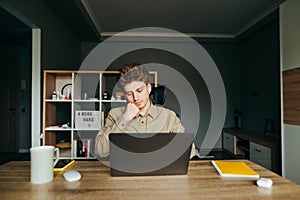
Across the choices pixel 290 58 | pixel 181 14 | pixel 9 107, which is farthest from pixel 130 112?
pixel 9 107

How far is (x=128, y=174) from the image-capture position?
100 centimetres

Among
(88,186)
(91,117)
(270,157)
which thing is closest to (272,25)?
(270,157)

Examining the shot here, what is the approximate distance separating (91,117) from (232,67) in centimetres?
373

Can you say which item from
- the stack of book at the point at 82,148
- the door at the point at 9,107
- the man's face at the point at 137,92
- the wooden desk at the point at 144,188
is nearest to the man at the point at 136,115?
the man's face at the point at 137,92

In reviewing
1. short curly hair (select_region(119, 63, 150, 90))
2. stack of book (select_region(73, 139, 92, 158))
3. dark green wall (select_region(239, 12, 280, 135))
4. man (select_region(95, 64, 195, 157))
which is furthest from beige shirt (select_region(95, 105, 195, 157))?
dark green wall (select_region(239, 12, 280, 135))

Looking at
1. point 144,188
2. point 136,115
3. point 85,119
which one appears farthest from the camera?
point 85,119

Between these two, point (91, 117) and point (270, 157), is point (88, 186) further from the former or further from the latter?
point (270, 157)

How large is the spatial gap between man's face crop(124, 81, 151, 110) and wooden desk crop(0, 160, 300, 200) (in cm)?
56

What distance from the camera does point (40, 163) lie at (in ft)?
3.01

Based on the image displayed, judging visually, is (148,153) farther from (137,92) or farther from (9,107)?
(9,107)

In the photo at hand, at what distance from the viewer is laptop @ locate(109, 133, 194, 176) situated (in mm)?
931

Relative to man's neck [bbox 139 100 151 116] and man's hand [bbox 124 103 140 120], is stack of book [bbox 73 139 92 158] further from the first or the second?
man's hand [bbox 124 103 140 120]

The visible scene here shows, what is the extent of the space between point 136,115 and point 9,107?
14.3ft

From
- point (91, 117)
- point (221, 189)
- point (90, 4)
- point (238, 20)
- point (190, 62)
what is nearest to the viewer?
point (221, 189)
